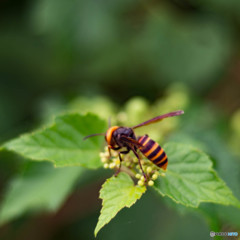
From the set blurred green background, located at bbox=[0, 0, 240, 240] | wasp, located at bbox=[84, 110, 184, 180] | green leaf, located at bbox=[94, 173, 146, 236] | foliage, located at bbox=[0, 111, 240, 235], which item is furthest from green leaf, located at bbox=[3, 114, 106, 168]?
blurred green background, located at bbox=[0, 0, 240, 240]

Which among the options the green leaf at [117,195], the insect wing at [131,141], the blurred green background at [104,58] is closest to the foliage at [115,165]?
the green leaf at [117,195]

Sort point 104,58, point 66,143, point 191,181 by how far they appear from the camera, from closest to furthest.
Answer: point 191,181
point 66,143
point 104,58

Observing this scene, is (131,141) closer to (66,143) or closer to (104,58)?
(66,143)

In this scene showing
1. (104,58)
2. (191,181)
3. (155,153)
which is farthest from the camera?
(104,58)

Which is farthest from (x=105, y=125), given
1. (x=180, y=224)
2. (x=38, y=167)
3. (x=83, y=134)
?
(x=180, y=224)

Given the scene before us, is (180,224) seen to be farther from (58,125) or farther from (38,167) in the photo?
(58,125)

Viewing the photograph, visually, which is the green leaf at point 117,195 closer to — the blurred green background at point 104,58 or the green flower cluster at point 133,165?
the green flower cluster at point 133,165

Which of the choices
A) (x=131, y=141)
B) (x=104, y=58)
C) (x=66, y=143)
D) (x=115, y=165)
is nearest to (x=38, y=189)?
(x=66, y=143)
